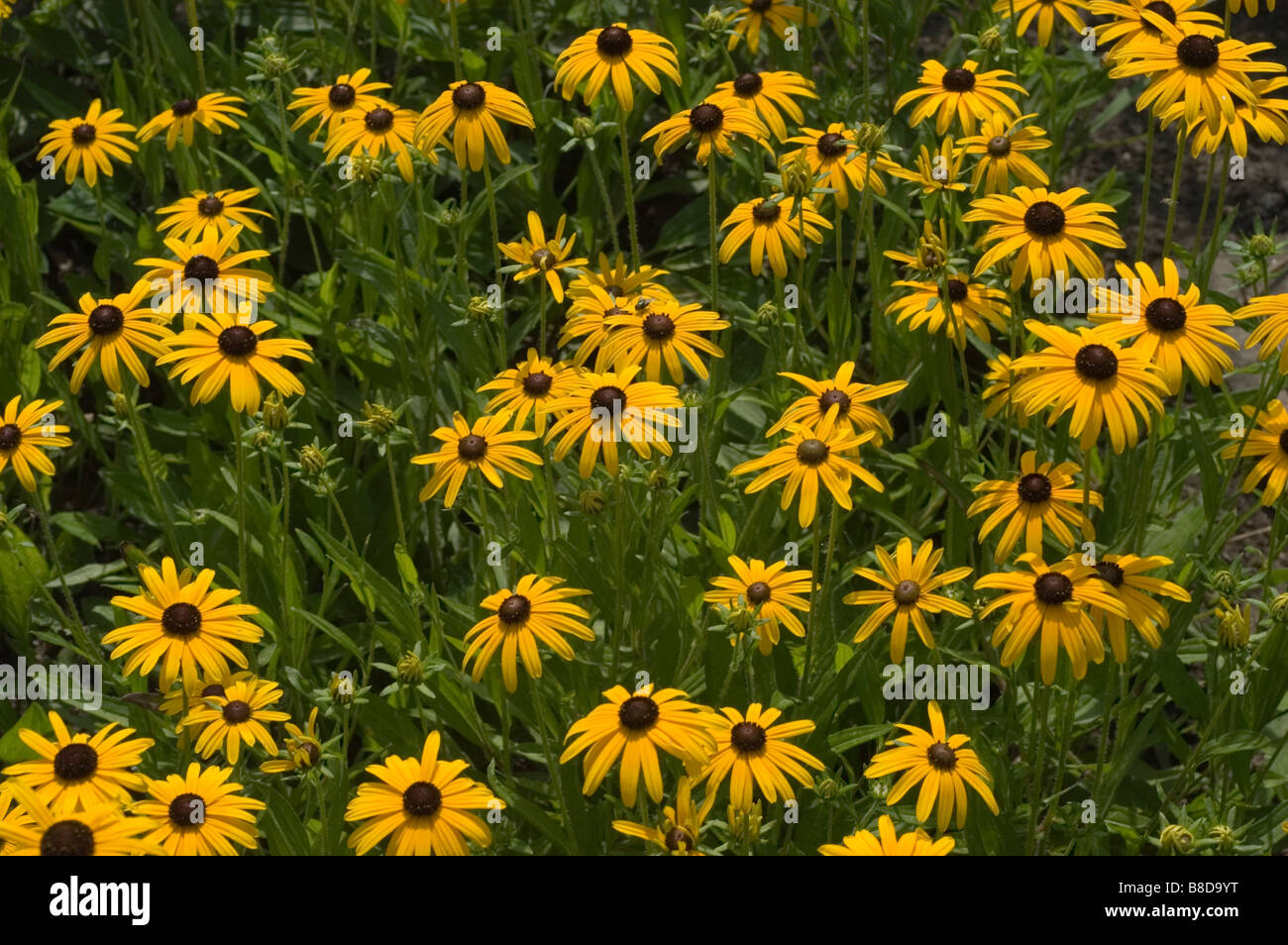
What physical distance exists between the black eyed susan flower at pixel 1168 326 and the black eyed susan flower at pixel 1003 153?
0.68m

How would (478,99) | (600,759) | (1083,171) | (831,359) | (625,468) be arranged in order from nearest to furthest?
(600,759)
(625,468)
(478,99)
(831,359)
(1083,171)

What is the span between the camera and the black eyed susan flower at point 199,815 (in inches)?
107

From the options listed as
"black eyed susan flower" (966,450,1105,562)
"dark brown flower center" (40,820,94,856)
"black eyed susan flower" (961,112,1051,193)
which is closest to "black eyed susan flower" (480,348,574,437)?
"black eyed susan flower" (966,450,1105,562)

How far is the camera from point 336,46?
5523 mm

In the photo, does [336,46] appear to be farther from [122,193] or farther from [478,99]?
[478,99]

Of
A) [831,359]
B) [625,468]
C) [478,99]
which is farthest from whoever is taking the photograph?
[831,359]

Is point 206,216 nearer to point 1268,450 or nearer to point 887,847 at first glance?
point 887,847

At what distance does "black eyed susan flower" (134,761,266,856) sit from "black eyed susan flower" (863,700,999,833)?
4.01 ft

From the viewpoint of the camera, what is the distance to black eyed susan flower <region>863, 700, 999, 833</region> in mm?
2877

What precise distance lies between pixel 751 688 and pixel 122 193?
357 centimetres

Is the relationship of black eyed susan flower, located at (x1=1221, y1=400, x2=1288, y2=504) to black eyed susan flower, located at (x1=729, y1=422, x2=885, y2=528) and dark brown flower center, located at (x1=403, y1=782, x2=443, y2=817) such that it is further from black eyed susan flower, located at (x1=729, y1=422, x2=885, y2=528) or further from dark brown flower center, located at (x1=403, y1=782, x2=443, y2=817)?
dark brown flower center, located at (x1=403, y1=782, x2=443, y2=817)
